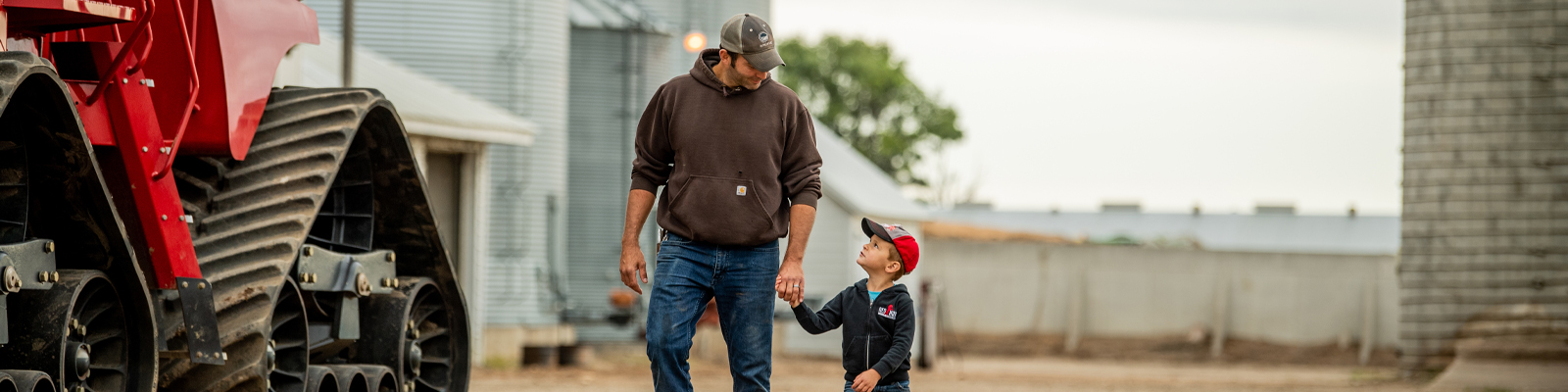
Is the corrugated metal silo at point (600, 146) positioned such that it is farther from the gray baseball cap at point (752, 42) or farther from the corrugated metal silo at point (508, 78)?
the gray baseball cap at point (752, 42)

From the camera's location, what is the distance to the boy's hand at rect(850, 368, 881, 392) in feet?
18.6

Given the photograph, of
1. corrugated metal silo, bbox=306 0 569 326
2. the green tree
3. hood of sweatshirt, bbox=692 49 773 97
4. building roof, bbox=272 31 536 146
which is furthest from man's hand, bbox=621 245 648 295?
the green tree

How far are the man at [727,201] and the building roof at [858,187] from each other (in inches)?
704

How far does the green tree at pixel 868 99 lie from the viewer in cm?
5669

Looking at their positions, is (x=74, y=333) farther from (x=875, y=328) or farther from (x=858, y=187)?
(x=858, y=187)

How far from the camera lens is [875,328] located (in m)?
5.82

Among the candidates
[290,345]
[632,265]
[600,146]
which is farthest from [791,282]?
[600,146]

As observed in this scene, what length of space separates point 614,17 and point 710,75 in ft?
63.3

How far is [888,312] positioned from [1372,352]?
22287 mm

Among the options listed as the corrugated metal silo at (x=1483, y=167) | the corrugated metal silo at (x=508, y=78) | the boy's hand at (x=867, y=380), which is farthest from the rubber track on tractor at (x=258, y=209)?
the corrugated metal silo at (x=508, y=78)

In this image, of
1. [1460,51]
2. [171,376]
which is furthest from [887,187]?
[171,376]

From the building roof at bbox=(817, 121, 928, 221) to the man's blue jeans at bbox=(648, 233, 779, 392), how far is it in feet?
58.8

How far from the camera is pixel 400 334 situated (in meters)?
6.90

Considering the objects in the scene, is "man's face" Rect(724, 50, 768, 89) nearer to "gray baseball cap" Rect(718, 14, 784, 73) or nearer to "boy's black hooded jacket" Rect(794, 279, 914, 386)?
"gray baseball cap" Rect(718, 14, 784, 73)
